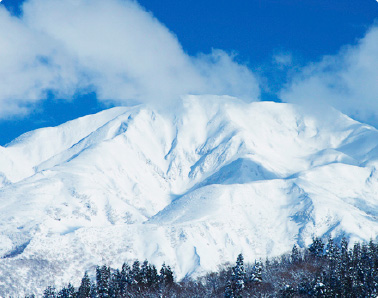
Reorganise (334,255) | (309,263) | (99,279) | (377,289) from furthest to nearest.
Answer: (309,263) → (334,255) → (99,279) → (377,289)

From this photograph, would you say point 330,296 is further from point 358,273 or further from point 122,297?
point 122,297

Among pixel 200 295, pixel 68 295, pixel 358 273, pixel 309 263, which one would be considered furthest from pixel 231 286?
pixel 309 263

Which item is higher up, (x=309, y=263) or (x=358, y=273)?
(x=309, y=263)

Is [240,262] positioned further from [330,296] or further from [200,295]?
[330,296]

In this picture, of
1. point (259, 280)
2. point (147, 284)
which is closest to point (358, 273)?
point (259, 280)

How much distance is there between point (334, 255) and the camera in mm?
177250

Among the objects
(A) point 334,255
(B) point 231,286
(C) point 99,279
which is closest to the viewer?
(B) point 231,286

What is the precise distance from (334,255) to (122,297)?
77.0 m

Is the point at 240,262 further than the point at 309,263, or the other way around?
the point at 309,263

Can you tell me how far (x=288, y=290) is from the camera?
129m

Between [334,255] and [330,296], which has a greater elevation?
[334,255]

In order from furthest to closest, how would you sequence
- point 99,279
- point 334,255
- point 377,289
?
point 334,255
point 99,279
point 377,289

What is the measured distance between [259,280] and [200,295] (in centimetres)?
1868

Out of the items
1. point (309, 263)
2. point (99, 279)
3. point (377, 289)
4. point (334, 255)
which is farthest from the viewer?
point (309, 263)
